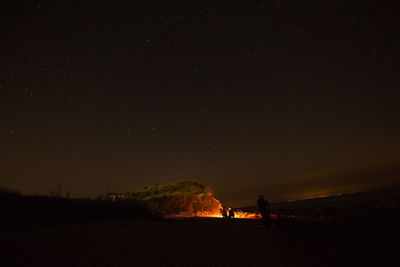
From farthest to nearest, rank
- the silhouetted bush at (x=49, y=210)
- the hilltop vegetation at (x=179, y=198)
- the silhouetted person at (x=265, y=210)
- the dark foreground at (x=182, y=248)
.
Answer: the hilltop vegetation at (x=179, y=198), the silhouetted person at (x=265, y=210), the silhouetted bush at (x=49, y=210), the dark foreground at (x=182, y=248)

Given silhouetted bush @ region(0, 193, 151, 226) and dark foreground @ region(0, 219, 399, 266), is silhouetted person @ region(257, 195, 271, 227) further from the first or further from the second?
silhouetted bush @ region(0, 193, 151, 226)

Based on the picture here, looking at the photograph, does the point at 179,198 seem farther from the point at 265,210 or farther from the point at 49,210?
the point at 49,210

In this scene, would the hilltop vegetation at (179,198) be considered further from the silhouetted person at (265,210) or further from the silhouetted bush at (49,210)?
the silhouetted person at (265,210)

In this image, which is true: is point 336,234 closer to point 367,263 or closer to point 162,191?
point 367,263

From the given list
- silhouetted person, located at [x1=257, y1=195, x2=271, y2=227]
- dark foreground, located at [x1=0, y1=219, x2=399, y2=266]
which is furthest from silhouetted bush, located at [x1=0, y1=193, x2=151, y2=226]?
silhouetted person, located at [x1=257, y1=195, x2=271, y2=227]

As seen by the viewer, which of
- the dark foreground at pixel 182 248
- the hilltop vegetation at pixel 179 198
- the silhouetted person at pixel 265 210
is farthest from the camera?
the hilltop vegetation at pixel 179 198

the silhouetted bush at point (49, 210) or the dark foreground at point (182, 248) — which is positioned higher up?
the silhouetted bush at point (49, 210)

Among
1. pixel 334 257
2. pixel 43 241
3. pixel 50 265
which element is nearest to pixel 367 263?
pixel 334 257

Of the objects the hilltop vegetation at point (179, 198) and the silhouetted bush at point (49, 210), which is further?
the hilltop vegetation at point (179, 198)

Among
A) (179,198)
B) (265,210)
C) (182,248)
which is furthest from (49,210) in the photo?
(179,198)

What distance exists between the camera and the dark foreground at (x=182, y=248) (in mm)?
4961

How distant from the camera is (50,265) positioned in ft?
14.4

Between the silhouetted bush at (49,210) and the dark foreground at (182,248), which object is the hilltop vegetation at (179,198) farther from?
the dark foreground at (182,248)

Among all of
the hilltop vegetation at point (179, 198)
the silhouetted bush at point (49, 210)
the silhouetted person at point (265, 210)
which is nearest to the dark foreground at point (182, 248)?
the silhouetted bush at point (49, 210)
